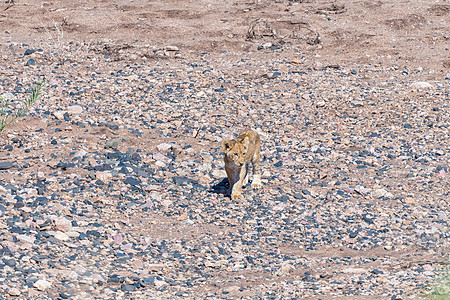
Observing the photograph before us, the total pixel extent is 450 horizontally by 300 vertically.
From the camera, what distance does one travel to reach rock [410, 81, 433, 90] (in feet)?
37.8

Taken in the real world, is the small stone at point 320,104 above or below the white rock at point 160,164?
above

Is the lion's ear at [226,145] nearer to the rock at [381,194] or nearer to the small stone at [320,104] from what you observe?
the rock at [381,194]

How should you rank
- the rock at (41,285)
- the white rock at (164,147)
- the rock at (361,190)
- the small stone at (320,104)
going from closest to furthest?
the rock at (41,285) < the rock at (361,190) < the white rock at (164,147) < the small stone at (320,104)

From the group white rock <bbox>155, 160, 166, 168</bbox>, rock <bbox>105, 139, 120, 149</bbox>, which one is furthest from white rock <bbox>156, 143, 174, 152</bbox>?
rock <bbox>105, 139, 120, 149</bbox>

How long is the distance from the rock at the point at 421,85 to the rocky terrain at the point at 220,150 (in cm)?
5

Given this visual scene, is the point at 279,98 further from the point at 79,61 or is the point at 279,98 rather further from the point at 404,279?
the point at 404,279

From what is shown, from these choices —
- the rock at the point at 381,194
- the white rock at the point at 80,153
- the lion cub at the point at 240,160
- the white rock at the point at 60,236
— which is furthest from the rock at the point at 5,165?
the rock at the point at 381,194

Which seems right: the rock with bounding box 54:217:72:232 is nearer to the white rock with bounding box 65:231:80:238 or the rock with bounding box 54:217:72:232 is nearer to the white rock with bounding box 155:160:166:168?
the white rock with bounding box 65:231:80:238

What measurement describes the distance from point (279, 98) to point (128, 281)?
6.06 m

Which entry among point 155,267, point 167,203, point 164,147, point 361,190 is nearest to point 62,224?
point 155,267

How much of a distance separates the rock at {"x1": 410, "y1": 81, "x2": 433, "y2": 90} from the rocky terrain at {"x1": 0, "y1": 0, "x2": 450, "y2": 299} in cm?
5

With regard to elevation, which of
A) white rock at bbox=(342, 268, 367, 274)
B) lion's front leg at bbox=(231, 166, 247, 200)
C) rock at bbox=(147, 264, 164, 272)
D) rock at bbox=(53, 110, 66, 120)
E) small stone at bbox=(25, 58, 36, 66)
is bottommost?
rock at bbox=(147, 264, 164, 272)

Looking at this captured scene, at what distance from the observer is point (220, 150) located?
943 centimetres

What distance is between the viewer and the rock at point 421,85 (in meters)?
11.5
